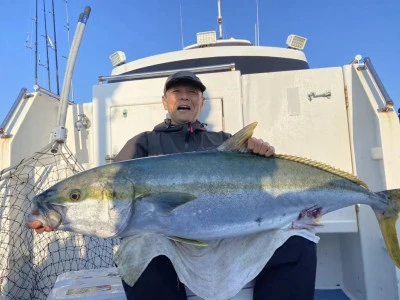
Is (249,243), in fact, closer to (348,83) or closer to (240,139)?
(240,139)

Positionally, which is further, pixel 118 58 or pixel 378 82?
pixel 118 58

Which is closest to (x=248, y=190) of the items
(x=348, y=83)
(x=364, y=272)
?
(x=364, y=272)

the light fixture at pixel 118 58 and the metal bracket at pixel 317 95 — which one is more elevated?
the light fixture at pixel 118 58

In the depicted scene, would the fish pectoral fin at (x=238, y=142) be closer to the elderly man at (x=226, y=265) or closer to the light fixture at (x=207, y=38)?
the elderly man at (x=226, y=265)

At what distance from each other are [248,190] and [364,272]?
1714 mm

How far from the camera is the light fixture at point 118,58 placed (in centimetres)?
572

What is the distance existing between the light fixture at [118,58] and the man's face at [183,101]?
10.1ft

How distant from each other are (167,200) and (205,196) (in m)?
0.21

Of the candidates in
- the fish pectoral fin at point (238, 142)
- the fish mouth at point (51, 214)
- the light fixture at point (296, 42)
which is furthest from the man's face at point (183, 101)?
the light fixture at point (296, 42)

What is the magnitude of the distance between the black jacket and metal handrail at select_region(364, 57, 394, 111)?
1.42 metres

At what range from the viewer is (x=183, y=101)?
294cm

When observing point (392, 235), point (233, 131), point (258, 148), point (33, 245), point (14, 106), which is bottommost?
point (33, 245)

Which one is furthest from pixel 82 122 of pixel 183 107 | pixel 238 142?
pixel 238 142

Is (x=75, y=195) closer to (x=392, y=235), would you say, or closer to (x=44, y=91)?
(x=392, y=235)
